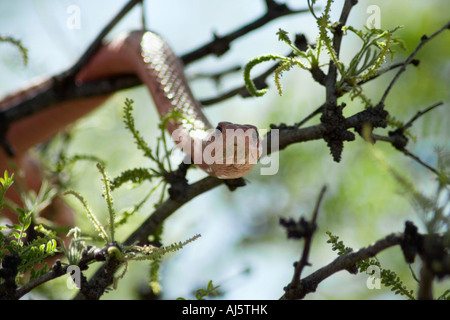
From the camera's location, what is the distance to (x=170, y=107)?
382 cm

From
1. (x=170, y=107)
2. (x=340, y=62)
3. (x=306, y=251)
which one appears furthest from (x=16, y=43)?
(x=306, y=251)

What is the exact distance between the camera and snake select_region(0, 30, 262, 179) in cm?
295


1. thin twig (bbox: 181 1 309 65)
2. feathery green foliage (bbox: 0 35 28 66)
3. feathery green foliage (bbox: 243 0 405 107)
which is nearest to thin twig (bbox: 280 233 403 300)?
feathery green foliage (bbox: 243 0 405 107)

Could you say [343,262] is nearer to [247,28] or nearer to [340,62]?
[340,62]

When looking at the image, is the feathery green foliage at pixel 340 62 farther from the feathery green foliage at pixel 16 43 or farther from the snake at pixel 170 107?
the feathery green foliage at pixel 16 43

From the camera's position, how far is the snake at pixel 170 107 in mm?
2949

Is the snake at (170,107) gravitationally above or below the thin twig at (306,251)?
above

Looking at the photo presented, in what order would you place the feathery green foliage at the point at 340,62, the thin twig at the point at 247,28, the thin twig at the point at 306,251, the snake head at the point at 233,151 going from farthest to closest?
1. the thin twig at the point at 247,28
2. the snake head at the point at 233,151
3. the feathery green foliage at the point at 340,62
4. the thin twig at the point at 306,251

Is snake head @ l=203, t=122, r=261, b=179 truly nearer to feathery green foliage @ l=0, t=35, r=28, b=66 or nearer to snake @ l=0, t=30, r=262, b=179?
snake @ l=0, t=30, r=262, b=179

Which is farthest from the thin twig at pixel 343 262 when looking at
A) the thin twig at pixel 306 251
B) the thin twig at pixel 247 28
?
the thin twig at pixel 247 28

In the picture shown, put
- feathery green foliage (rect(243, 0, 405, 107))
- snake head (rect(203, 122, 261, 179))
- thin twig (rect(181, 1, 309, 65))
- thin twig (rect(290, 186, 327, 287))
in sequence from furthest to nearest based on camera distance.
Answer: thin twig (rect(181, 1, 309, 65)), snake head (rect(203, 122, 261, 179)), feathery green foliage (rect(243, 0, 405, 107)), thin twig (rect(290, 186, 327, 287))

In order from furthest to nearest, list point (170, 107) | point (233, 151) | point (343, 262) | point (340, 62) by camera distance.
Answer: point (170, 107)
point (233, 151)
point (340, 62)
point (343, 262)

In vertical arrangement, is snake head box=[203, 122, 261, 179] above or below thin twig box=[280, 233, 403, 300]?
above
